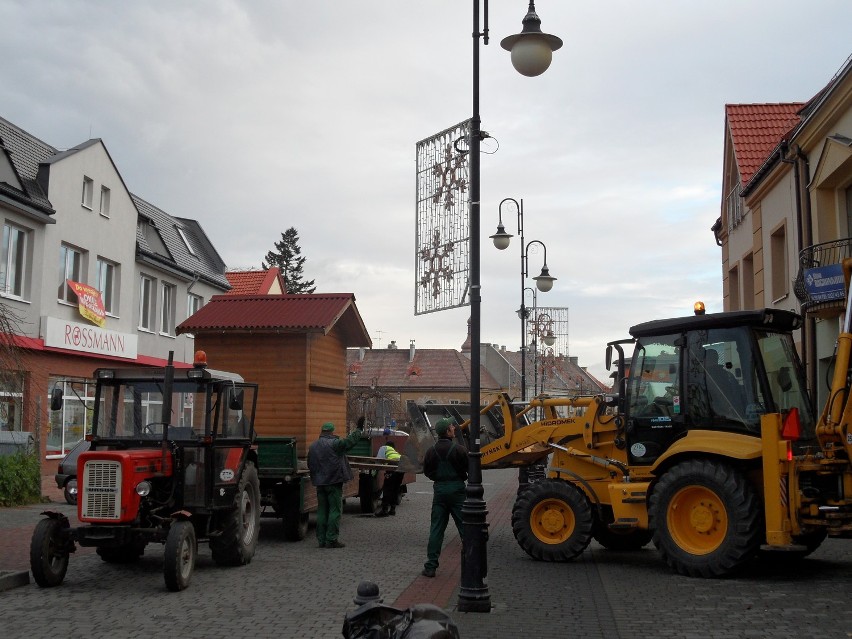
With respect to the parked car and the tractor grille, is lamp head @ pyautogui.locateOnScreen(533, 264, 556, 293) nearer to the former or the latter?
the parked car

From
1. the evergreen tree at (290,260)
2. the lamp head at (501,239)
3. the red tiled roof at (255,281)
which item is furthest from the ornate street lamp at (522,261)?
the evergreen tree at (290,260)

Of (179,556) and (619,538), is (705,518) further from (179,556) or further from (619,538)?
(179,556)

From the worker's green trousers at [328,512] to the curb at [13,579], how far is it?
4427mm

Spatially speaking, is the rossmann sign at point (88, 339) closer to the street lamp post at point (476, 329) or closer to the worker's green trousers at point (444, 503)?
the worker's green trousers at point (444, 503)

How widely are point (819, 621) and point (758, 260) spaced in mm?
15696

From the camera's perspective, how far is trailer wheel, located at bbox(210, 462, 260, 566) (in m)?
11.1

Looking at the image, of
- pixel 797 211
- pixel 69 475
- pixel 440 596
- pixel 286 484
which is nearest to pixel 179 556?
pixel 440 596

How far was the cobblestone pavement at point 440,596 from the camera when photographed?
7727 mm

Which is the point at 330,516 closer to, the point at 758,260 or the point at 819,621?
the point at 819,621

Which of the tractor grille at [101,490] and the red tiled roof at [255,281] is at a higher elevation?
the red tiled roof at [255,281]

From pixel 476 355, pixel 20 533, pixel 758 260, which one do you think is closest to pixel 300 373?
Result: pixel 20 533

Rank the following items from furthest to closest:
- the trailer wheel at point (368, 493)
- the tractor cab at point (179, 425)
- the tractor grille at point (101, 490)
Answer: the trailer wheel at point (368, 493)
the tractor cab at point (179, 425)
the tractor grille at point (101, 490)

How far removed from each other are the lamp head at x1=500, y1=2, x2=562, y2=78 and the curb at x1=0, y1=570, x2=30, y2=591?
716 cm

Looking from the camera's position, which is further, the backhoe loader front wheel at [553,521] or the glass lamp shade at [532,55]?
the backhoe loader front wheel at [553,521]
